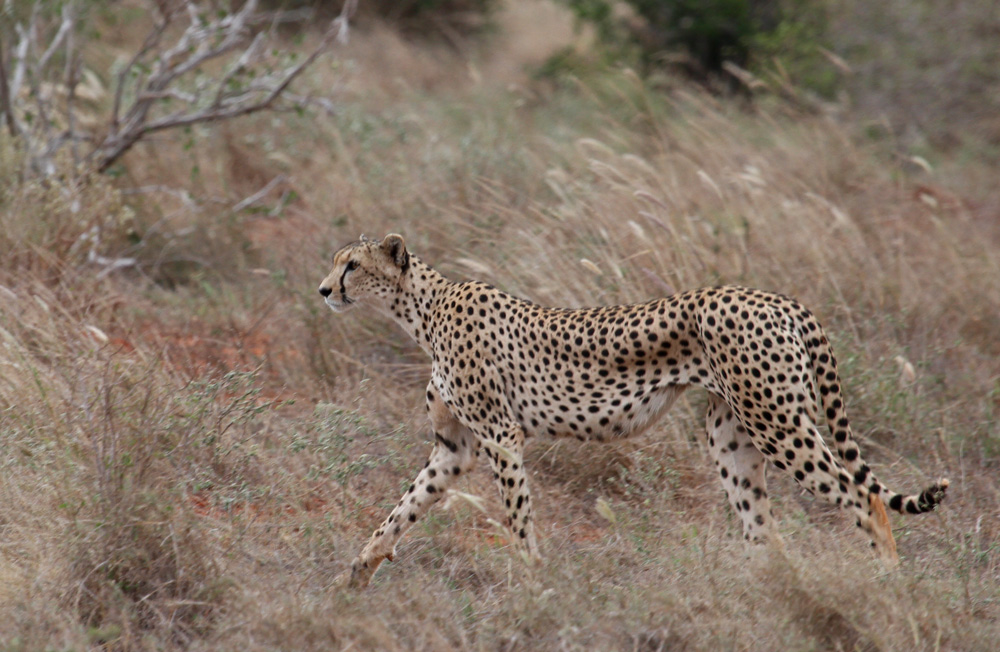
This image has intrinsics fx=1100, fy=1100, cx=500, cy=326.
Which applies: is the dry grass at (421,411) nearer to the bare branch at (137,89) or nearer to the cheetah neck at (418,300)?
the cheetah neck at (418,300)

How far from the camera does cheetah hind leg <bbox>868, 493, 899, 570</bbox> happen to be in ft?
13.5

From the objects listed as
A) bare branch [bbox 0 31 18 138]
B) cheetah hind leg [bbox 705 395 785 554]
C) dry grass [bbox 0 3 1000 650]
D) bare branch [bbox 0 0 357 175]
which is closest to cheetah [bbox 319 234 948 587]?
cheetah hind leg [bbox 705 395 785 554]

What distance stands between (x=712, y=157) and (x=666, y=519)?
14.2 ft

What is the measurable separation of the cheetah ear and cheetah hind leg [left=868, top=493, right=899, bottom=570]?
215 cm

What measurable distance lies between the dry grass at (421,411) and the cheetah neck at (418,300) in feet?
1.54

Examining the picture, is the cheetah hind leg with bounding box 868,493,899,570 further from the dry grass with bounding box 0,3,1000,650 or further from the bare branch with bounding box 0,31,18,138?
the bare branch with bounding box 0,31,18,138

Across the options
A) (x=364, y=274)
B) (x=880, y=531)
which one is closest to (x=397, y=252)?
(x=364, y=274)

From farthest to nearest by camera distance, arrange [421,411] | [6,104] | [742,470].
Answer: [6,104] → [421,411] → [742,470]

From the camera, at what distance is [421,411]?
5.63 metres

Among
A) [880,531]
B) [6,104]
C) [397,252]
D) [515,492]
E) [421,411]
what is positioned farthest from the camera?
[6,104]

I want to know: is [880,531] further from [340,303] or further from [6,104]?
[6,104]

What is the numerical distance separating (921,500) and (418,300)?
86.9 inches

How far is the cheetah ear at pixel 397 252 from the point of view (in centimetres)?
477

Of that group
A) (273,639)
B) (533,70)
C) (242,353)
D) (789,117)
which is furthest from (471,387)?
(533,70)
